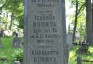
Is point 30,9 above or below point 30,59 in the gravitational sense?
above

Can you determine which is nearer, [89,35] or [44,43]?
[44,43]

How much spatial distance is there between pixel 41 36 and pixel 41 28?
200mm

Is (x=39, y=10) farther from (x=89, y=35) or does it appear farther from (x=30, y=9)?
(x=89, y=35)

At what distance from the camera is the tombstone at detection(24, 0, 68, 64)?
337 inches

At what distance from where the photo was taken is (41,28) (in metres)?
8.55

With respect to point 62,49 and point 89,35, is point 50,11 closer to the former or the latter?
point 62,49

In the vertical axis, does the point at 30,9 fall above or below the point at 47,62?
above

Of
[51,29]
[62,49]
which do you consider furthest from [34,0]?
[62,49]

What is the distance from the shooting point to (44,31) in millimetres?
8547

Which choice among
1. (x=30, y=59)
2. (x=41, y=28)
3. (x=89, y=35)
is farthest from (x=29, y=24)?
(x=89, y=35)

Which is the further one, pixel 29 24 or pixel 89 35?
pixel 89 35

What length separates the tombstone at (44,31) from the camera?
28.1 ft

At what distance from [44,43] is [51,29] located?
1.29 feet

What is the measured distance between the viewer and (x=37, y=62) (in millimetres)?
8547
